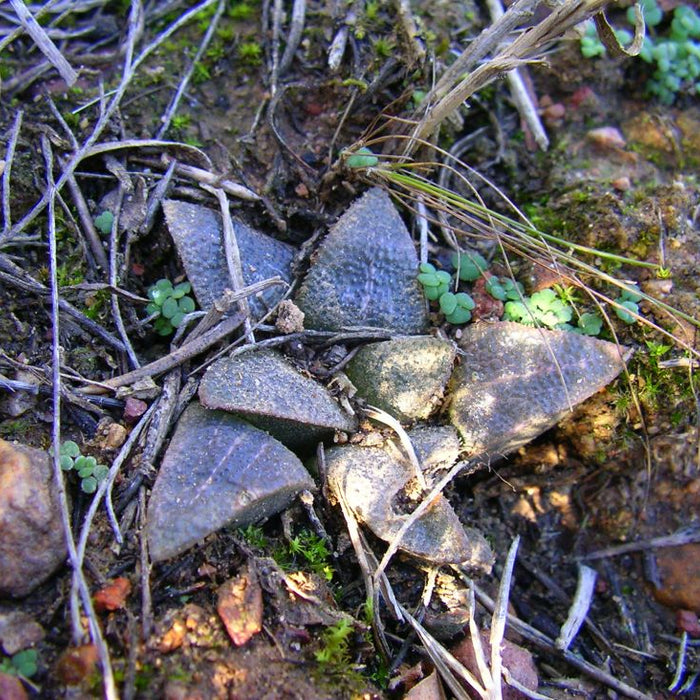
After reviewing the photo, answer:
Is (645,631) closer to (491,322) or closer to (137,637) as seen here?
(491,322)

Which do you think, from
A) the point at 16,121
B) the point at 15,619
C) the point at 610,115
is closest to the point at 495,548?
the point at 15,619

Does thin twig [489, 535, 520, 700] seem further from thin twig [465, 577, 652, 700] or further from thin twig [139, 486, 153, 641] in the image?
thin twig [139, 486, 153, 641]

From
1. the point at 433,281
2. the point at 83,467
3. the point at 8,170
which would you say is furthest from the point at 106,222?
the point at 433,281

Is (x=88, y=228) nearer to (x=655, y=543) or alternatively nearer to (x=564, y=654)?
(x=564, y=654)

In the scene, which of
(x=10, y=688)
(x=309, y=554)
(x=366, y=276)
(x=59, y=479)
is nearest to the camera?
(x=10, y=688)

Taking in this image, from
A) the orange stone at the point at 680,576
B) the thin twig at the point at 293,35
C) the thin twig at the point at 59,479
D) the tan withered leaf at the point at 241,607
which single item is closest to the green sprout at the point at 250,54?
the thin twig at the point at 293,35

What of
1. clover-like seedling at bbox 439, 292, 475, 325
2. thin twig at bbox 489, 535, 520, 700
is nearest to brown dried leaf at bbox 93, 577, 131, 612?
thin twig at bbox 489, 535, 520, 700

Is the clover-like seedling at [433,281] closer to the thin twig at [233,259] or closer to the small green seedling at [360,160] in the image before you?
the small green seedling at [360,160]
